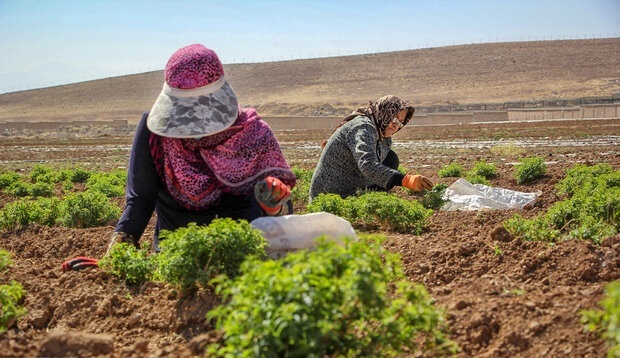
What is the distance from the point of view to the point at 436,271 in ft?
16.0

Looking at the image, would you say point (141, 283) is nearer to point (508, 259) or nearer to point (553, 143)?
point (508, 259)

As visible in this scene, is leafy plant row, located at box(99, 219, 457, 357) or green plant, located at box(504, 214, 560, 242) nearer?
leafy plant row, located at box(99, 219, 457, 357)

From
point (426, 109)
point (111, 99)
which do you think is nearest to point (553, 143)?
point (426, 109)

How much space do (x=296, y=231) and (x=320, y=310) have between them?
1.31 metres


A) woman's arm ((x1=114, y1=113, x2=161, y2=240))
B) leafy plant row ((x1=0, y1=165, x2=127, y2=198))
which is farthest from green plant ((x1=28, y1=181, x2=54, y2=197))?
woman's arm ((x1=114, y1=113, x2=161, y2=240))

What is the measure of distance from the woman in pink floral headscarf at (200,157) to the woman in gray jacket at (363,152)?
7.50ft

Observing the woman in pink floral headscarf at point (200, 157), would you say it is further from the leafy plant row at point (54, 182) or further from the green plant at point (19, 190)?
the green plant at point (19, 190)

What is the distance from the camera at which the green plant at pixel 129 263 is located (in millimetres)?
4219

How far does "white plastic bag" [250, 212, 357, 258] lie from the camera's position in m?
3.93

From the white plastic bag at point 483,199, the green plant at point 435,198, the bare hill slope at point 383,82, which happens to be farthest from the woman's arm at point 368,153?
the bare hill slope at point 383,82

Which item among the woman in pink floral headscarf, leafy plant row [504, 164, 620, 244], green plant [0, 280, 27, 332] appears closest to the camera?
green plant [0, 280, 27, 332]

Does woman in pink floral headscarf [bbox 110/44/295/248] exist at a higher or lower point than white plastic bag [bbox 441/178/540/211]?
higher

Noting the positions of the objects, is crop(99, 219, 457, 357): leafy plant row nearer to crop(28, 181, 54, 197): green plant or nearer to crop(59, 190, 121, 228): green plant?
crop(59, 190, 121, 228): green plant

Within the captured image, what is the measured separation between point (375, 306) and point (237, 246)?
1044mm
